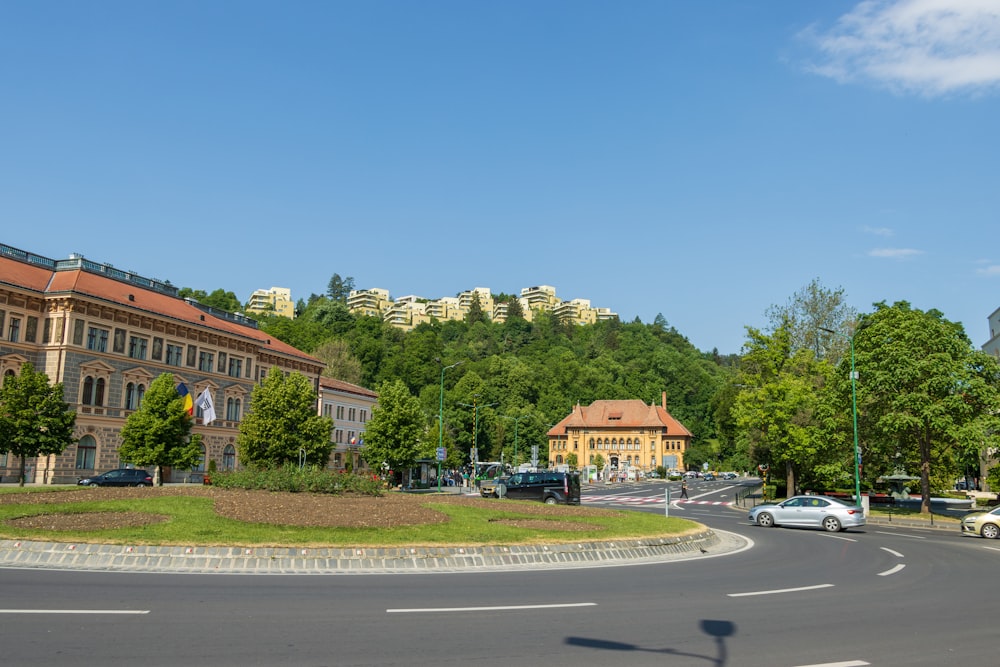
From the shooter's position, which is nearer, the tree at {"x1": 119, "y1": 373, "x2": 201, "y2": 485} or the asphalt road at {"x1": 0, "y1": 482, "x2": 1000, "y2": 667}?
the asphalt road at {"x1": 0, "y1": 482, "x2": 1000, "y2": 667}

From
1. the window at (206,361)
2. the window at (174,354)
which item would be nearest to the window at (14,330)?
the window at (174,354)

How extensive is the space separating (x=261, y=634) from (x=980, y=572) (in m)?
16.7

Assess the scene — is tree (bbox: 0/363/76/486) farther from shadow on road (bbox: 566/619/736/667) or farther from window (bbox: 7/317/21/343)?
shadow on road (bbox: 566/619/736/667)

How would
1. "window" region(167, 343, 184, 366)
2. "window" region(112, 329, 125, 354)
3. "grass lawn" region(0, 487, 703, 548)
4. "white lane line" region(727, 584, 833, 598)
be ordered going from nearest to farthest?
"white lane line" region(727, 584, 833, 598)
"grass lawn" region(0, 487, 703, 548)
"window" region(112, 329, 125, 354)
"window" region(167, 343, 184, 366)

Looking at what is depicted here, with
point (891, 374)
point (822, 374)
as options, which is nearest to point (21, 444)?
point (891, 374)

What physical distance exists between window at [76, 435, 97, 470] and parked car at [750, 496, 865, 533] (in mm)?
41847

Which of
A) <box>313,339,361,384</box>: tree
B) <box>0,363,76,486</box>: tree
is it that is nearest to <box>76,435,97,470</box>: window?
<box>0,363,76,486</box>: tree

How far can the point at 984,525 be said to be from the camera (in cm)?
3025

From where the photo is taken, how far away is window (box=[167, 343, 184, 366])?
57.5 meters

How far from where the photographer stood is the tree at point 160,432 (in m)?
44.4

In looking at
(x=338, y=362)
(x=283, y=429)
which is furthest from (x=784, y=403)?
(x=338, y=362)

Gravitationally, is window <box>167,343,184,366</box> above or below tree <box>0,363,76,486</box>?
above

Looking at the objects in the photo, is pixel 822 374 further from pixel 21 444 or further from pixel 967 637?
pixel 21 444

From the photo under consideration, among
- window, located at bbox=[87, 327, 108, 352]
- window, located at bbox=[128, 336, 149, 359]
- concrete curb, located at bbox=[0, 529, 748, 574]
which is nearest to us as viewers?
concrete curb, located at bbox=[0, 529, 748, 574]
